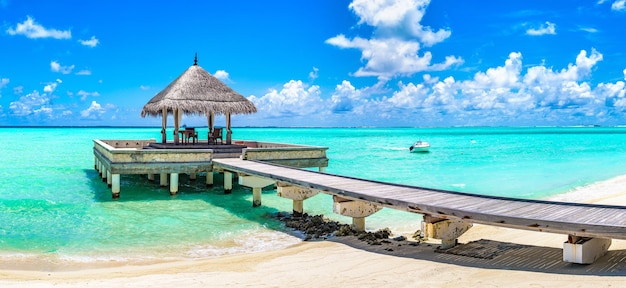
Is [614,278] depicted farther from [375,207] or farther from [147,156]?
[147,156]

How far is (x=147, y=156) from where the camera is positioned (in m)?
15.5

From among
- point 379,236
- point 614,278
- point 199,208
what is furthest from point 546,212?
point 199,208

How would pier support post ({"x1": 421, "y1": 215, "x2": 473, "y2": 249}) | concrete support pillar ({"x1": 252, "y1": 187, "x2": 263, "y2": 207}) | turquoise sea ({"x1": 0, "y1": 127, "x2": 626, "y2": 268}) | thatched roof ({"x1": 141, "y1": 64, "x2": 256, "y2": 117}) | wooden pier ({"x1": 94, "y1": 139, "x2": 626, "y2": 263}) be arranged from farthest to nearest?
thatched roof ({"x1": 141, "y1": 64, "x2": 256, "y2": 117}), concrete support pillar ({"x1": 252, "y1": 187, "x2": 263, "y2": 207}), turquoise sea ({"x1": 0, "y1": 127, "x2": 626, "y2": 268}), pier support post ({"x1": 421, "y1": 215, "x2": 473, "y2": 249}), wooden pier ({"x1": 94, "y1": 139, "x2": 626, "y2": 263})

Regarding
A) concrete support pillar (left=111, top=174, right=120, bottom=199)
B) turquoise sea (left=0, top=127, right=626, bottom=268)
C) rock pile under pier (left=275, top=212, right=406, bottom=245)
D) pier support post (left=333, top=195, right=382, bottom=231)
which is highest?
pier support post (left=333, top=195, right=382, bottom=231)

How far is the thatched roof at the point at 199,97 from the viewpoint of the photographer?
17.8m

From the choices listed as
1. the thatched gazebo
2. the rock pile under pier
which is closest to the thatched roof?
the thatched gazebo

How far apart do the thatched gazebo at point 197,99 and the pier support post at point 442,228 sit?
456 inches

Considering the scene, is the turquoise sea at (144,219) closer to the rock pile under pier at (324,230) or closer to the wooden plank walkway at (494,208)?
the rock pile under pier at (324,230)

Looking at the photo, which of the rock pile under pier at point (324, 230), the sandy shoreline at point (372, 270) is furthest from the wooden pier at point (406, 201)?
the sandy shoreline at point (372, 270)

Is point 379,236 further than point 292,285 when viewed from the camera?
Yes

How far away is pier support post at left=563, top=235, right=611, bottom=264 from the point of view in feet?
21.7

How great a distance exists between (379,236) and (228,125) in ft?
38.1

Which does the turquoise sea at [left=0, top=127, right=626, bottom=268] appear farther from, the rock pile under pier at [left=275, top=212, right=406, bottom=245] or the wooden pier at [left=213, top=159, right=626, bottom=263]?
the wooden pier at [left=213, top=159, right=626, bottom=263]

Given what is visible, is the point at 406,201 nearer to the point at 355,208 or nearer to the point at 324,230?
the point at 355,208
